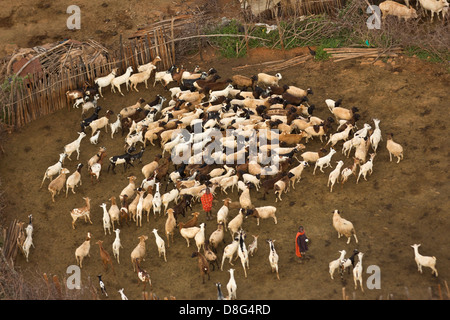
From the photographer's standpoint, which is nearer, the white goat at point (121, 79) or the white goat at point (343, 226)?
the white goat at point (343, 226)

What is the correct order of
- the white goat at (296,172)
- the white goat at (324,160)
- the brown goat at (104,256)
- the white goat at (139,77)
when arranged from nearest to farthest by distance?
1. the brown goat at (104,256)
2. the white goat at (296,172)
3. the white goat at (324,160)
4. the white goat at (139,77)

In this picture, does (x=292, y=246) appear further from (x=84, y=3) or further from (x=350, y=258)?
(x=84, y=3)

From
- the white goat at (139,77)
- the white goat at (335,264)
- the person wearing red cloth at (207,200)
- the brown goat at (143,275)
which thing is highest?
the white goat at (139,77)

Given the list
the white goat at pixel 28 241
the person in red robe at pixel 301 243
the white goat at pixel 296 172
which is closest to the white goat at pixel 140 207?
the white goat at pixel 28 241

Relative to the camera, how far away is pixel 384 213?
1952cm

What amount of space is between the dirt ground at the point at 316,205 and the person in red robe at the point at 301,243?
0.28 meters

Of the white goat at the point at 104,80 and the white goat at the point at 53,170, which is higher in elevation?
the white goat at the point at 104,80

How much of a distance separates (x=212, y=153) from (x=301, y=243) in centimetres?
460

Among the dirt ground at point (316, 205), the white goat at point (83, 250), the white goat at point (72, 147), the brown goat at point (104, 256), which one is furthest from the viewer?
the white goat at point (72, 147)

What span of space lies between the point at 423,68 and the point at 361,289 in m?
9.20

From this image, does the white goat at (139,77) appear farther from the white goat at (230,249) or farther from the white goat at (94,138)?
the white goat at (230,249)

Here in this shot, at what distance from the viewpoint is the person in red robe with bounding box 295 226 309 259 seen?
17984mm

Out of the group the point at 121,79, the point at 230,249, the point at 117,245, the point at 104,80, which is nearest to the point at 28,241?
the point at 117,245

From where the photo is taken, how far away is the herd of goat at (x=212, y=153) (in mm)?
18938
